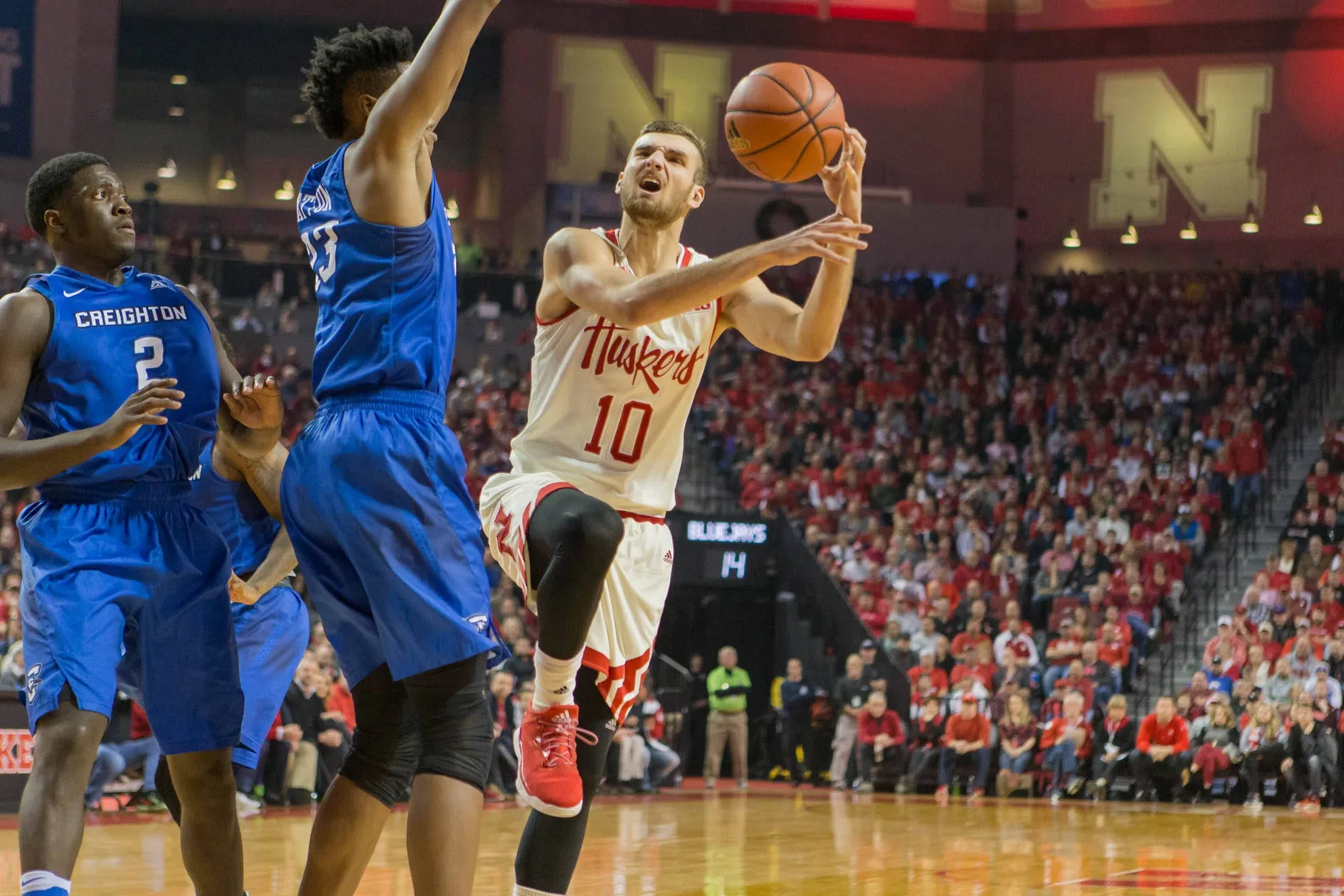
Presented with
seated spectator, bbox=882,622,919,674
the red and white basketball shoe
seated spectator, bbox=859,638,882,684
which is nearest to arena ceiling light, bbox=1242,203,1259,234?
seated spectator, bbox=882,622,919,674

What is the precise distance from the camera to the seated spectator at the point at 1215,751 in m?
14.1

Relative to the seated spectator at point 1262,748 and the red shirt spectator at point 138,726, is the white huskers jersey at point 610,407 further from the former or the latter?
the seated spectator at point 1262,748

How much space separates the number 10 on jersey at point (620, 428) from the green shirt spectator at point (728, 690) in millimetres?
11457

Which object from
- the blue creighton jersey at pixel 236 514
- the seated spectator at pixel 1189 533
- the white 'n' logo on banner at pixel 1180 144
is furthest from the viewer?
the white 'n' logo on banner at pixel 1180 144

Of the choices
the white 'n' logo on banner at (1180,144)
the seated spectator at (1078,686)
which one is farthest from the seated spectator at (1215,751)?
the white 'n' logo on banner at (1180,144)

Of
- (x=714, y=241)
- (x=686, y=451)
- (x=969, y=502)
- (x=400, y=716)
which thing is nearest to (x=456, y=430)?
(x=686, y=451)

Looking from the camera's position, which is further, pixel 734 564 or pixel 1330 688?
pixel 734 564

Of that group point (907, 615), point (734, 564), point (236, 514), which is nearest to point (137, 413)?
point (236, 514)

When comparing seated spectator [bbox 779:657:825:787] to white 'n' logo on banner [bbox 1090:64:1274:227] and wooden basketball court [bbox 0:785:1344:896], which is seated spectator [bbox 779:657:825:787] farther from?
white 'n' logo on banner [bbox 1090:64:1274:227]

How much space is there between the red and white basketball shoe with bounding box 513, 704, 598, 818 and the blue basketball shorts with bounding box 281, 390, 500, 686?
0.55 m

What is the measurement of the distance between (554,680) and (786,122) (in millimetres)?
1783

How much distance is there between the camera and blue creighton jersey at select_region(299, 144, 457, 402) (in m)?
3.57

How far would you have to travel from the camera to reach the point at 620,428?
4367mm

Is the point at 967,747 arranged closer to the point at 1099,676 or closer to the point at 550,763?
the point at 1099,676
